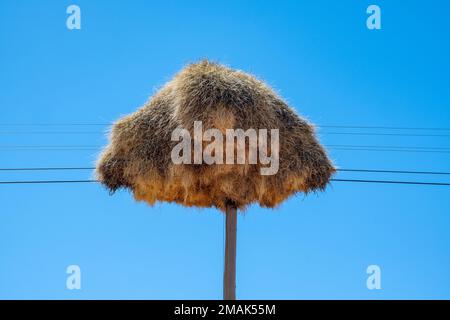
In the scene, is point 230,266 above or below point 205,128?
below

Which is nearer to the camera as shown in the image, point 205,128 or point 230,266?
point 205,128

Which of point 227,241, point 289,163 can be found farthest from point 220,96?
point 227,241

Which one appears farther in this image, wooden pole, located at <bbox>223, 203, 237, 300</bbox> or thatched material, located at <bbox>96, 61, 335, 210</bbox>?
wooden pole, located at <bbox>223, 203, 237, 300</bbox>

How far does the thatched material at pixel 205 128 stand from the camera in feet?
45.6

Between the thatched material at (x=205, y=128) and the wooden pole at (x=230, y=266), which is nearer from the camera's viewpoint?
the thatched material at (x=205, y=128)

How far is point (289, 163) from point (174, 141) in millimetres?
2151

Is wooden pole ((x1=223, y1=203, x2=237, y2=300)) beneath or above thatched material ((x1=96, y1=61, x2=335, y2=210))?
beneath

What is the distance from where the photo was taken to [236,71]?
1486 cm

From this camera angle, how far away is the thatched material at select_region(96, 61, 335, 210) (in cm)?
1389

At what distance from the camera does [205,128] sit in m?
13.7
